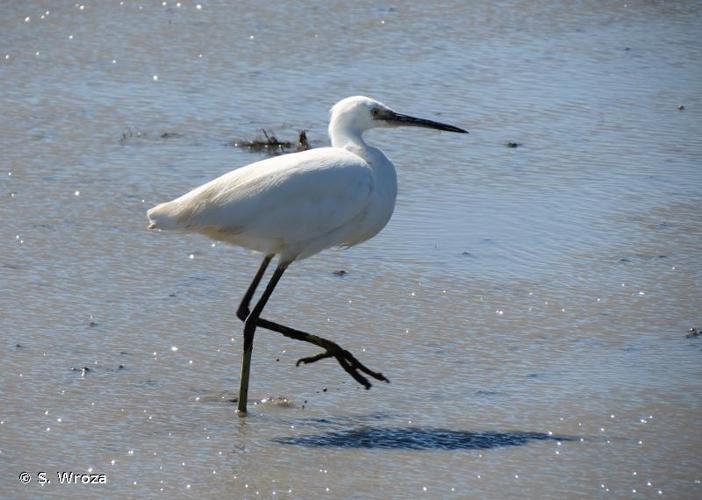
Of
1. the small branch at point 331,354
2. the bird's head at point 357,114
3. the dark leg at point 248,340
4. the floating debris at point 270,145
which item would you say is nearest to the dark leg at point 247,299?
the dark leg at point 248,340

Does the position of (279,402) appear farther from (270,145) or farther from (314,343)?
(270,145)

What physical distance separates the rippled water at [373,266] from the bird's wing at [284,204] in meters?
0.61

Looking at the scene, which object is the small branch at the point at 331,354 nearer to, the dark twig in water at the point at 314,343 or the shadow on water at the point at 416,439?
the dark twig in water at the point at 314,343

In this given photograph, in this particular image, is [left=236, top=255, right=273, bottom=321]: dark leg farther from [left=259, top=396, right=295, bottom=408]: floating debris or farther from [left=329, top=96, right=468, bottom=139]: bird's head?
[left=329, top=96, right=468, bottom=139]: bird's head

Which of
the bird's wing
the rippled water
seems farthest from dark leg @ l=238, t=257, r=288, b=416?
the bird's wing

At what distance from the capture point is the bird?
18.6 feet

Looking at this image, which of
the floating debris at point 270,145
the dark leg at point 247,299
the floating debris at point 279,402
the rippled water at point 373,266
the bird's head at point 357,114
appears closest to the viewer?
the rippled water at point 373,266

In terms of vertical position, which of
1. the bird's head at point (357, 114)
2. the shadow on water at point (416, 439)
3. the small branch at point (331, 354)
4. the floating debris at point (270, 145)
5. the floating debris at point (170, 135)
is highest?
the bird's head at point (357, 114)

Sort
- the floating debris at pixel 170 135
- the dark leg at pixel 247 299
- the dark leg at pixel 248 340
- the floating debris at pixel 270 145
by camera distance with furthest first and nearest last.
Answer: the floating debris at pixel 170 135, the floating debris at pixel 270 145, the dark leg at pixel 247 299, the dark leg at pixel 248 340

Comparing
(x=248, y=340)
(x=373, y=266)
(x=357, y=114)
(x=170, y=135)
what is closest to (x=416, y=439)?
(x=248, y=340)

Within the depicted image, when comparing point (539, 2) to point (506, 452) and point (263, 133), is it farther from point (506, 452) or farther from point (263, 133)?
point (506, 452)

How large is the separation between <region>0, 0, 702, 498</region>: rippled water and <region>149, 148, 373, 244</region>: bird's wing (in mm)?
607

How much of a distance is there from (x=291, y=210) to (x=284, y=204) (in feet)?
0.12

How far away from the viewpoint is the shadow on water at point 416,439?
5199mm
